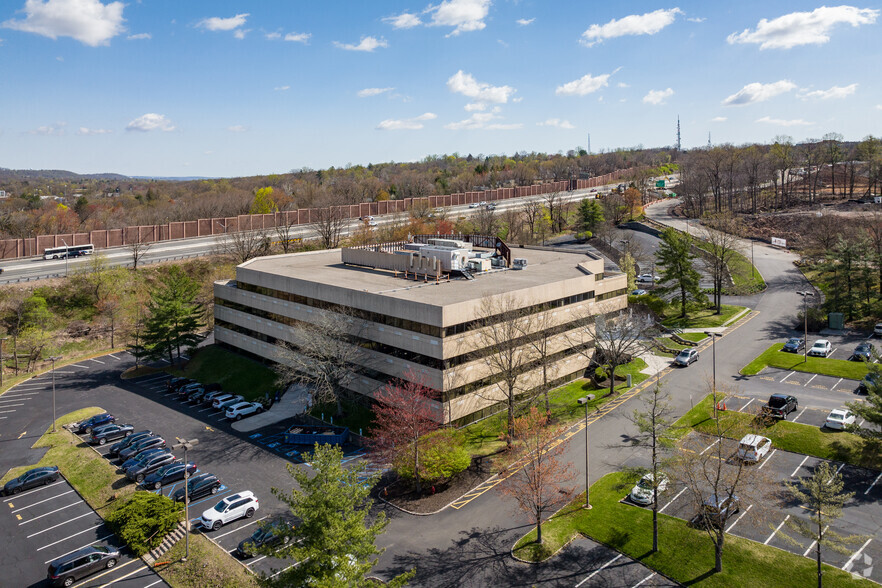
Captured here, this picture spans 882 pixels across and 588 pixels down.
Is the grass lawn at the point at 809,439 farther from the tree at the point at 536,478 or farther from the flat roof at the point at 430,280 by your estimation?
the flat roof at the point at 430,280

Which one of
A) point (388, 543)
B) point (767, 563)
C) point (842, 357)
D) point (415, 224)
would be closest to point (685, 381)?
point (842, 357)

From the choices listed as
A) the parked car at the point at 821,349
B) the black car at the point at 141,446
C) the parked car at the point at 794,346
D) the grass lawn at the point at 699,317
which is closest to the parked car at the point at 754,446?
the parked car at the point at 821,349

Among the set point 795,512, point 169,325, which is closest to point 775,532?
point 795,512

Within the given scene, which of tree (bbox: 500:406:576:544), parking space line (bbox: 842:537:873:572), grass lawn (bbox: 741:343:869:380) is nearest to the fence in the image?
grass lawn (bbox: 741:343:869:380)

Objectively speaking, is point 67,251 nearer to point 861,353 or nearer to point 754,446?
point 754,446

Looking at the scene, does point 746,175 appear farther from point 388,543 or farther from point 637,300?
point 388,543

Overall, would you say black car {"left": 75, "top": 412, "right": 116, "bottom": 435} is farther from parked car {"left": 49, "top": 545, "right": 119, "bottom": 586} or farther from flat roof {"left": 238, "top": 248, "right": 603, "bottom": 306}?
flat roof {"left": 238, "top": 248, "right": 603, "bottom": 306}

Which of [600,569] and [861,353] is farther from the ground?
[861,353]
